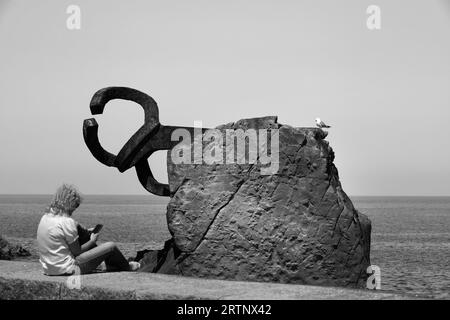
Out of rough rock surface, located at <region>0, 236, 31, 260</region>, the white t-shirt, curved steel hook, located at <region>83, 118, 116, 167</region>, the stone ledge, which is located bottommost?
rough rock surface, located at <region>0, 236, 31, 260</region>

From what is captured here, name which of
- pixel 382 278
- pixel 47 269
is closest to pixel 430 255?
pixel 382 278

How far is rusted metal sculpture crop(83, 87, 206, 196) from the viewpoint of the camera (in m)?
9.55

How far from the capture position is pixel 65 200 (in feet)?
22.7

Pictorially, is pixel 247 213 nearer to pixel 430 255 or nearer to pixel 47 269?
pixel 47 269

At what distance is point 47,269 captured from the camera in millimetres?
6902

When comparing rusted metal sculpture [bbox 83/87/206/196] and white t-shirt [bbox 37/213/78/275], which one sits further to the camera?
rusted metal sculpture [bbox 83/87/206/196]

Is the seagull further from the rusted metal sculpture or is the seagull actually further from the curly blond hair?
the curly blond hair

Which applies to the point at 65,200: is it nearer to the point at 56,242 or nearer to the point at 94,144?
the point at 56,242

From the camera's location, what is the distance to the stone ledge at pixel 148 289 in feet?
19.3

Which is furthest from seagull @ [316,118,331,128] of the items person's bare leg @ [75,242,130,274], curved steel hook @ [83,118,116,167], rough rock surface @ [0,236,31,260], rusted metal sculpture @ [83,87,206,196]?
rough rock surface @ [0,236,31,260]

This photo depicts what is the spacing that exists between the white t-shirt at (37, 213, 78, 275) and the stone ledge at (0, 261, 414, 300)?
149mm
